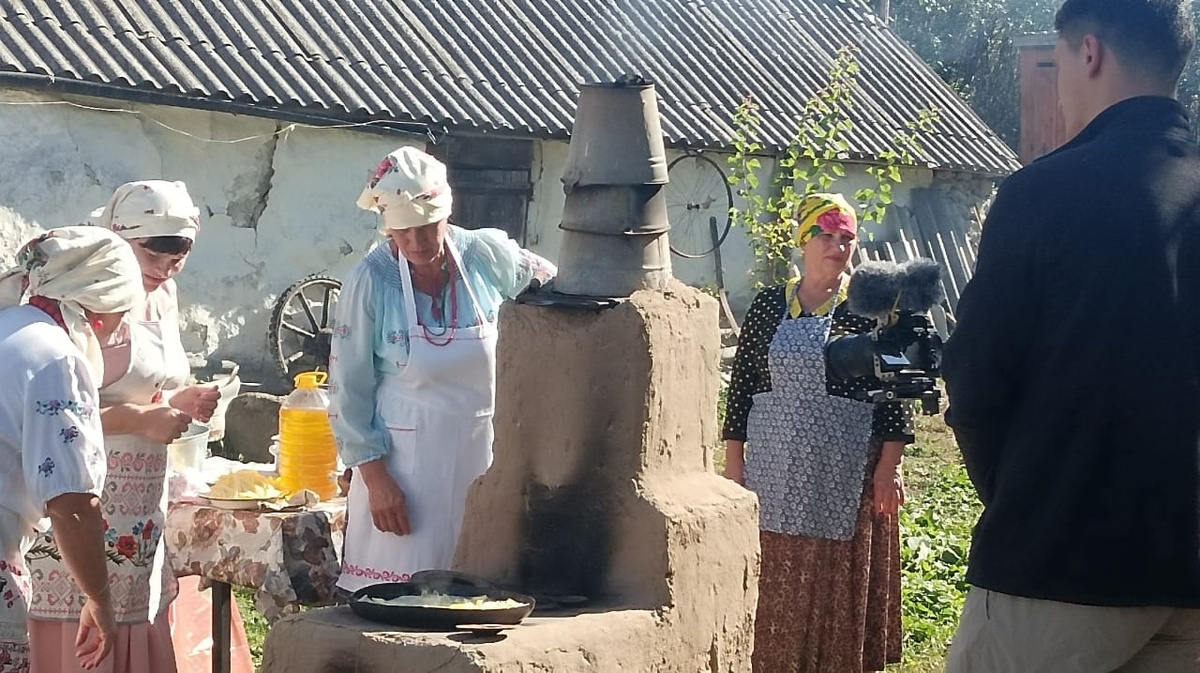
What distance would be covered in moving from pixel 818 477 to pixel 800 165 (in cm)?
1068

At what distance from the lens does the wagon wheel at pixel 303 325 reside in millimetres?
11258

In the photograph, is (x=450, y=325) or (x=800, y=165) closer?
(x=450, y=325)

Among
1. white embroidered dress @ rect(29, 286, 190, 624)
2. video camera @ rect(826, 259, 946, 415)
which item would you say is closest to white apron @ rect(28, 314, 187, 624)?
white embroidered dress @ rect(29, 286, 190, 624)

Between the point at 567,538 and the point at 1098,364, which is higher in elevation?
the point at 1098,364

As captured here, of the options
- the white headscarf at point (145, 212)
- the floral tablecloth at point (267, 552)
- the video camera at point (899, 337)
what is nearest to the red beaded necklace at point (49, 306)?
the white headscarf at point (145, 212)

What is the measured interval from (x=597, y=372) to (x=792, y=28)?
15.2 meters

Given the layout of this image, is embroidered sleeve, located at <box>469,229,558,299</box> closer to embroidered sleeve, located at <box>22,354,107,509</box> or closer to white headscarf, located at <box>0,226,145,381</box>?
white headscarf, located at <box>0,226,145,381</box>

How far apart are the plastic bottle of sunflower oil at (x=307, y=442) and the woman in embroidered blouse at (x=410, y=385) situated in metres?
0.74

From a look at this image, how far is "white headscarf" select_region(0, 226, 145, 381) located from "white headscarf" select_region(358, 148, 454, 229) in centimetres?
73

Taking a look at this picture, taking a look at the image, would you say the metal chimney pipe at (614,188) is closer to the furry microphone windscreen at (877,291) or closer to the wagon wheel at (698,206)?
the furry microphone windscreen at (877,291)

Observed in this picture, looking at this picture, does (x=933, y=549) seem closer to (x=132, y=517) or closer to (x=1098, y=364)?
(x=132, y=517)

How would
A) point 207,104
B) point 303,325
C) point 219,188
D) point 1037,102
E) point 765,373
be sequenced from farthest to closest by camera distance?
1. point 1037,102
2. point 303,325
3. point 219,188
4. point 207,104
5. point 765,373

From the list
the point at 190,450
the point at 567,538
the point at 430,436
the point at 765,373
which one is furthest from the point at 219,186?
the point at 567,538

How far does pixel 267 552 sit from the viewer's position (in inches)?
170
